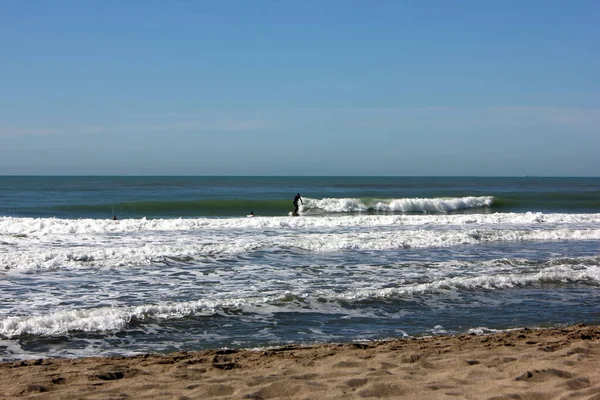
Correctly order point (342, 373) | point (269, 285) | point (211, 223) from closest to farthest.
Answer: point (342, 373)
point (269, 285)
point (211, 223)

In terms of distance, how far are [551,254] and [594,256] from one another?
1051 mm

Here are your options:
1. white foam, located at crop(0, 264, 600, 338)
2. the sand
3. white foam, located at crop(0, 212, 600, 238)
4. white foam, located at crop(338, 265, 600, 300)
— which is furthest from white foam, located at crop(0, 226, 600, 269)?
the sand

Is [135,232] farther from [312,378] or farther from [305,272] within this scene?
[312,378]

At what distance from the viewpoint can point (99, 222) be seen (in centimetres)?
2348

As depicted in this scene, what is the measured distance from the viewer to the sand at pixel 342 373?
5098 millimetres

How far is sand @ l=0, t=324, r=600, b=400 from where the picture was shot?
16.7ft

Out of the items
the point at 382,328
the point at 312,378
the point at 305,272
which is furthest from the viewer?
the point at 305,272

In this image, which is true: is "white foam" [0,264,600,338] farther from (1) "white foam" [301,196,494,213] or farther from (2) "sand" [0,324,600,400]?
(1) "white foam" [301,196,494,213]

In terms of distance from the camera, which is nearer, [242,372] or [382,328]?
[242,372]

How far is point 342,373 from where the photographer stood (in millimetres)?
5723

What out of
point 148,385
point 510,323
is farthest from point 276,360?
point 510,323

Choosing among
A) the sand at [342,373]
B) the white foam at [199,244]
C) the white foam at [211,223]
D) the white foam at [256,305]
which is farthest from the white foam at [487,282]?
the white foam at [211,223]

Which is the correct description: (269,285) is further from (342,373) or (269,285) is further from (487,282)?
(342,373)

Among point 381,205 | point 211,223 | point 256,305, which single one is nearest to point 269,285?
point 256,305
